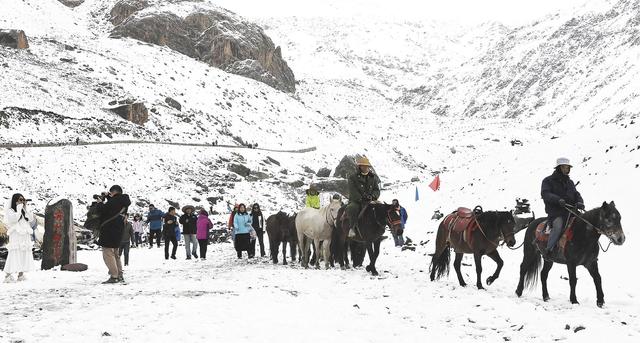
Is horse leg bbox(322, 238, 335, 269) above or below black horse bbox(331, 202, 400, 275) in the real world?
below

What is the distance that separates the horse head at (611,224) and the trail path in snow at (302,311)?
1111mm

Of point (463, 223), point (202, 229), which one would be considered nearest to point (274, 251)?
point (202, 229)

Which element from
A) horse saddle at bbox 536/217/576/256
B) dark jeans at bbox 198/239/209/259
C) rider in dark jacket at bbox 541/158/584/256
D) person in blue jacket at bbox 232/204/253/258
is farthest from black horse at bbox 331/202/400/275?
dark jeans at bbox 198/239/209/259

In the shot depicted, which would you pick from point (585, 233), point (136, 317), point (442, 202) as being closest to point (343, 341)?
point (136, 317)

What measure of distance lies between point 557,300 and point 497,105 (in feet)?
504

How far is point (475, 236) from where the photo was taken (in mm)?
10484

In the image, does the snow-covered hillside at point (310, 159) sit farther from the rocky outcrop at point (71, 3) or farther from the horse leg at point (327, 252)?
the rocky outcrop at point (71, 3)

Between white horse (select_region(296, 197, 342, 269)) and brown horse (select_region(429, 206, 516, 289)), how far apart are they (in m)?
3.17

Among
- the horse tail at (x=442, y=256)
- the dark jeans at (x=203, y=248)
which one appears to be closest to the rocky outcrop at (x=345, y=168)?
the dark jeans at (x=203, y=248)

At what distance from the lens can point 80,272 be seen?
13578 mm

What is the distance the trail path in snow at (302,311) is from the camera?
617 centimetres

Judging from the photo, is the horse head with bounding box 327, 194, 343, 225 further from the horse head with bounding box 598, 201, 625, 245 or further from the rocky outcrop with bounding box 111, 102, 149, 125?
the rocky outcrop with bounding box 111, 102, 149, 125

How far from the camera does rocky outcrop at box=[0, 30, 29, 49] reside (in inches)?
2689

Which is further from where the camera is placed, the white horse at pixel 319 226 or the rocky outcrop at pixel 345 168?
the rocky outcrop at pixel 345 168
